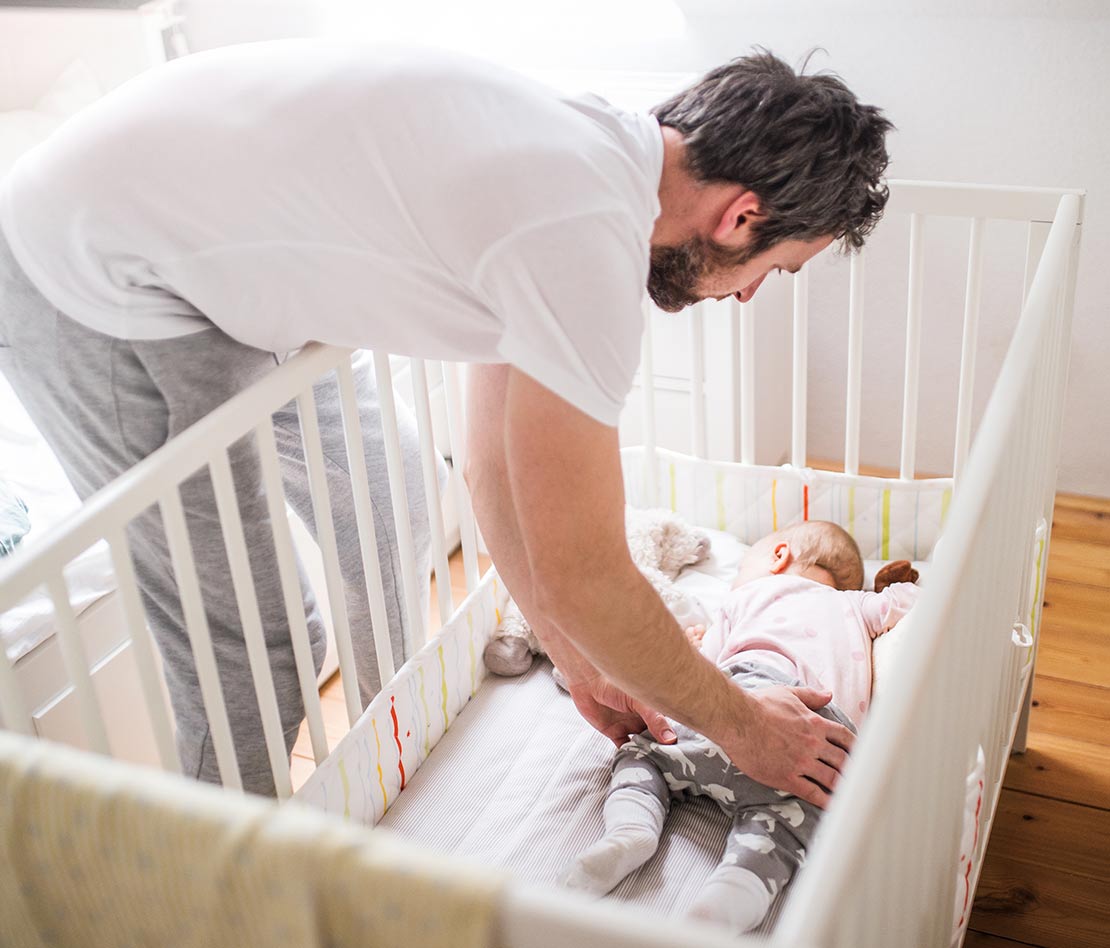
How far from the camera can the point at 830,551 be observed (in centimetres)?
169

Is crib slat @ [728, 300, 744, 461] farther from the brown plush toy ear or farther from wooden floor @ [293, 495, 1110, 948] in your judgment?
wooden floor @ [293, 495, 1110, 948]

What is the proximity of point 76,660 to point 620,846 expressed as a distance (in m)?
0.59

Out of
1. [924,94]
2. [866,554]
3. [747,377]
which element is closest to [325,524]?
[747,377]

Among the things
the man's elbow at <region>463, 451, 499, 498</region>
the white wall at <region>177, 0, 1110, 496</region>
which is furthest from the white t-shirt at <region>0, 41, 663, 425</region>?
the white wall at <region>177, 0, 1110, 496</region>

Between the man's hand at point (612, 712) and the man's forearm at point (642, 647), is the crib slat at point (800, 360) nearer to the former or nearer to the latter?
the man's hand at point (612, 712)

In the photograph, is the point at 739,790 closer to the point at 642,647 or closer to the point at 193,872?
the point at 642,647

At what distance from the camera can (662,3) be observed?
2.22 m

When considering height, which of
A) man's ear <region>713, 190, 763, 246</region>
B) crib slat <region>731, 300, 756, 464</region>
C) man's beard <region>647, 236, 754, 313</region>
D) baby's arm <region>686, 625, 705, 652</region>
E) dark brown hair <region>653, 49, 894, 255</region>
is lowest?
baby's arm <region>686, 625, 705, 652</region>

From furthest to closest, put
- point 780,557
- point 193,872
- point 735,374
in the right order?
point 735,374 → point 780,557 → point 193,872

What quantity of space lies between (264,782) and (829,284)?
140cm

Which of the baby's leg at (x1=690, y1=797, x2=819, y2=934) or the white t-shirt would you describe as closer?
the white t-shirt

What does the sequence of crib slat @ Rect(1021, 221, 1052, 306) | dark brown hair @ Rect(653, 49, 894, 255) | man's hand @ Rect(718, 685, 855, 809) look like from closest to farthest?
1. dark brown hair @ Rect(653, 49, 894, 255)
2. man's hand @ Rect(718, 685, 855, 809)
3. crib slat @ Rect(1021, 221, 1052, 306)

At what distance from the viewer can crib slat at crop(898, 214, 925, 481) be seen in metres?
1.58

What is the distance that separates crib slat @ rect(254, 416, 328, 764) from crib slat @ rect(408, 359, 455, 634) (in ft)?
0.77
